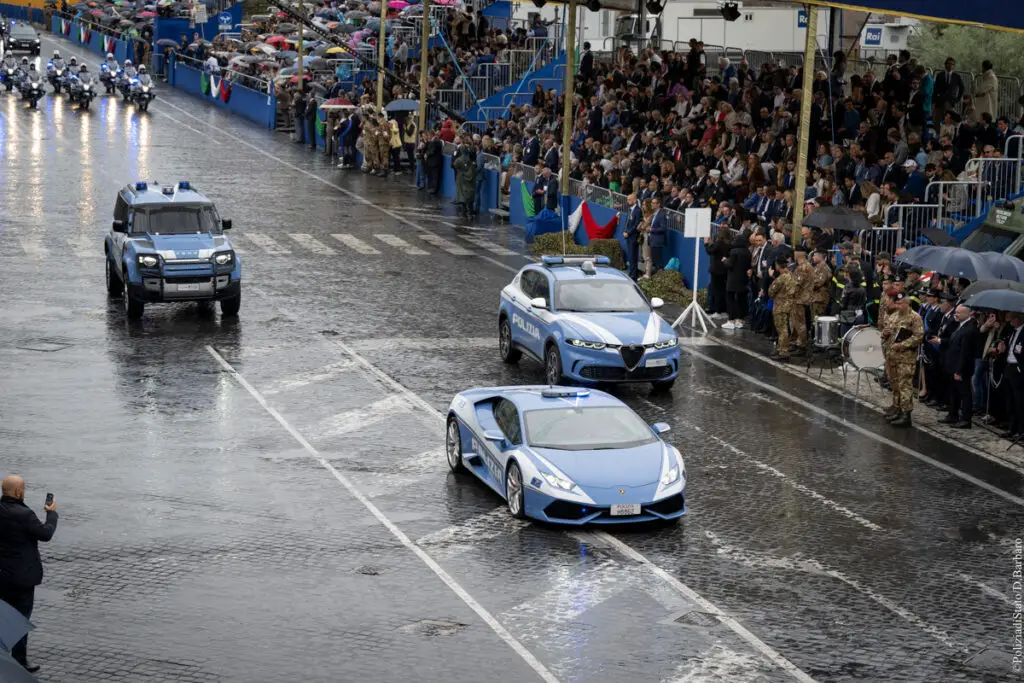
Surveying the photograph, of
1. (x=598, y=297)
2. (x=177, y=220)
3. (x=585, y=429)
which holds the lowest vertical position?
(x=585, y=429)

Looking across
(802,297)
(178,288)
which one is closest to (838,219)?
(802,297)

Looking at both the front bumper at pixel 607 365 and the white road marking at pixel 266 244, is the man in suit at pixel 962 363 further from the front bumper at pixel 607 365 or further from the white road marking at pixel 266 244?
the white road marking at pixel 266 244

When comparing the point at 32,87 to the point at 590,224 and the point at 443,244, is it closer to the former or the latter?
the point at 443,244

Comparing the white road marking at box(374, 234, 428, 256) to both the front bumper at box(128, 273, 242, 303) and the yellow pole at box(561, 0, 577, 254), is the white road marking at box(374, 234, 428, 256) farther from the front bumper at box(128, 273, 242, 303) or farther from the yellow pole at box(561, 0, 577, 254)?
the front bumper at box(128, 273, 242, 303)

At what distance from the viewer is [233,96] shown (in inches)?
2657

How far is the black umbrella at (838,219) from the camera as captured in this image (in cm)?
2675

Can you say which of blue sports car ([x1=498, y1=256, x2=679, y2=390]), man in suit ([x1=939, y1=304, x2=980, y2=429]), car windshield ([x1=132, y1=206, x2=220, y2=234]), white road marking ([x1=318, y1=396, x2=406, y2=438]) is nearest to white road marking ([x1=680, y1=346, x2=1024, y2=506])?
man in suit ([x1=939, y1=304, x2=980, y2=429])

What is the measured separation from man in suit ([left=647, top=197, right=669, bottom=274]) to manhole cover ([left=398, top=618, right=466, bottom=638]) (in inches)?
717

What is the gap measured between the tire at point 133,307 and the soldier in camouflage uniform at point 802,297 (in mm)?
10108

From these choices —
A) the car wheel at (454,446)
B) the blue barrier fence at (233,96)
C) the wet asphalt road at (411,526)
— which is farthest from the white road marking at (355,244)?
the blue barrier fence at (233,96)

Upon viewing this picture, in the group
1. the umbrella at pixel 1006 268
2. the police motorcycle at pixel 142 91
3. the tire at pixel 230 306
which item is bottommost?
the tire at pixel 230 306

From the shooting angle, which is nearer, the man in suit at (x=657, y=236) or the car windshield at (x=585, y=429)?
the car windshield at (x=585, y=429)

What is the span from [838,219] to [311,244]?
12925 millimetres

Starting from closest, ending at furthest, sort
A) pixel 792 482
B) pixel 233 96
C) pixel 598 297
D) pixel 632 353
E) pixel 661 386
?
pixel 792 482 < pixel 632 353 < pixel 661 386 < pixel 598 297 < pixel 233 96
